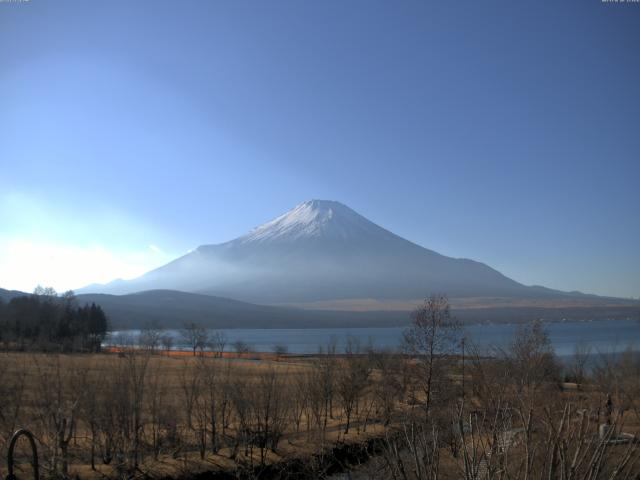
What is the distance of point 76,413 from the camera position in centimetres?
1805

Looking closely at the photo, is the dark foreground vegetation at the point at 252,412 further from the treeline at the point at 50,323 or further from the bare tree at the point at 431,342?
the treeline at the point at 50,323

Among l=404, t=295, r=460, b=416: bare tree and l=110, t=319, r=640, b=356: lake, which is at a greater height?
l=404, t=295, r=460, b=416: bare tree

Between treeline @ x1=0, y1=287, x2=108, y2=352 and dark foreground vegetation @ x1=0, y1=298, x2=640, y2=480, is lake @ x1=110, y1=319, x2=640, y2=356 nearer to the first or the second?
dark foreground vegetation @ x1=0, y1=298, x2=640, y2=480

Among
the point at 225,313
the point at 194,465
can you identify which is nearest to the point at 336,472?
the point at 194,465

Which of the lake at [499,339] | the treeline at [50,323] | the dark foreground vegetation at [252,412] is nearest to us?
the dark foreground vegetation at [252,412]

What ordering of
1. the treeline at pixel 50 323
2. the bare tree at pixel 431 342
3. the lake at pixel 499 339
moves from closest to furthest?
1. the bare tree at pixel 431 342
2. the lake at pixel 499 339
3. the treeline at pixel 50 323

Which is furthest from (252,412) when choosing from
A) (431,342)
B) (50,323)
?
(50,323)

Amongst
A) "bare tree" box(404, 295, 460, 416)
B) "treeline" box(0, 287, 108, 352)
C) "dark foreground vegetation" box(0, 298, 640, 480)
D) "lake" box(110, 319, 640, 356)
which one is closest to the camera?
"dark foreground vegetation" box(0, 298, 640, 480)

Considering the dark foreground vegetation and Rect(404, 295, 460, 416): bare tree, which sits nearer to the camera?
the dark foreground vegetation

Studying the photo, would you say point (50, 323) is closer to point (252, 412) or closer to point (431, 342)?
point (252, 412)

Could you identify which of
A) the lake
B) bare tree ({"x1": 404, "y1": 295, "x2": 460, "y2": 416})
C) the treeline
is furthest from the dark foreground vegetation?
the treeline

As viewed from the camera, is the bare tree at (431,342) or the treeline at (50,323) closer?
the bare tree at (431,342)

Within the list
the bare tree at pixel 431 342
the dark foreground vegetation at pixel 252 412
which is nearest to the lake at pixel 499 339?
the bare tree at pixel 431 342

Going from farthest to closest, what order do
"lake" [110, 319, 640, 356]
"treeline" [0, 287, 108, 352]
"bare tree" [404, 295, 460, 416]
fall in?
"treeline" [0, 287, 108, 352] → "lake" [110, 319, 640, 356] → "bare tree" [404, 295, 460, 416]
